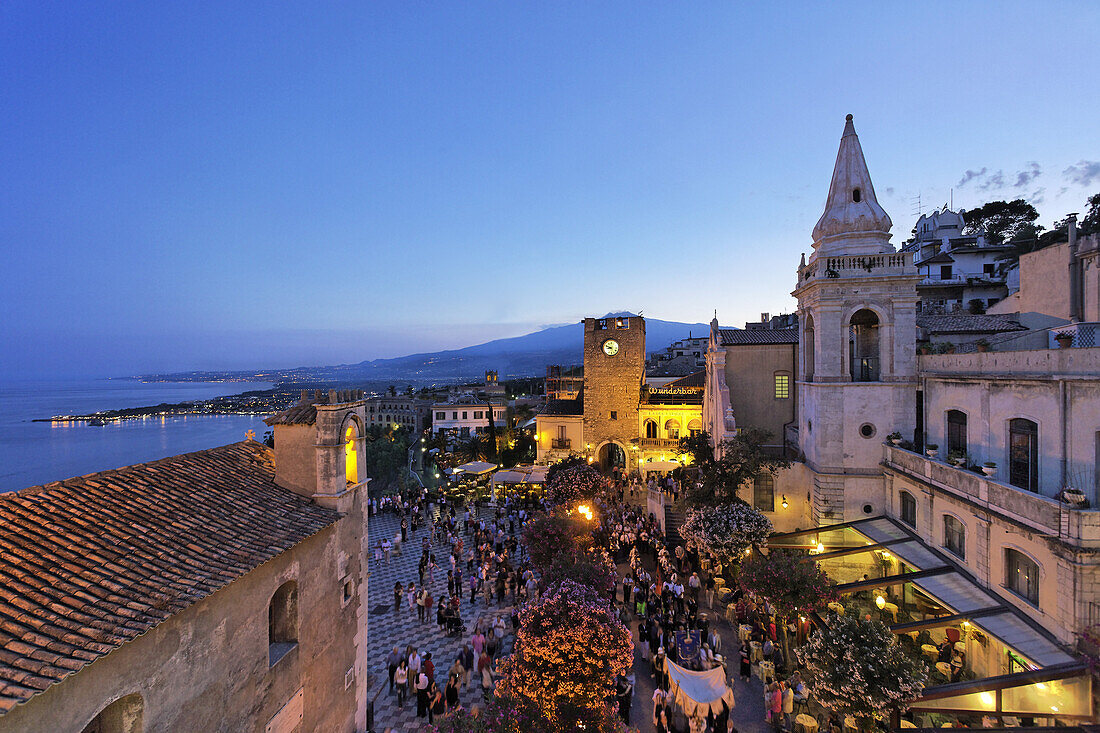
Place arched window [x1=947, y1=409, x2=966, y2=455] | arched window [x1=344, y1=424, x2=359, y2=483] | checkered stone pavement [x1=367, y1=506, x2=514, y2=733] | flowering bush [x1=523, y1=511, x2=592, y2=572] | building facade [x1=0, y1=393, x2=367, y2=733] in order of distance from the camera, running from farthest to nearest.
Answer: flowering bush [x1=523, y1=511, x2=592, y2=572] < arched window [x1=947, y1=409, x2=966, y2=455] < checkered stone pavement [x1=367, y1=506, x2=514, y2=733] < arched window [x1=344, y1=424, x2=359, y2=483] < building facade [x1=0, y1=393, x2=367, y2=733]

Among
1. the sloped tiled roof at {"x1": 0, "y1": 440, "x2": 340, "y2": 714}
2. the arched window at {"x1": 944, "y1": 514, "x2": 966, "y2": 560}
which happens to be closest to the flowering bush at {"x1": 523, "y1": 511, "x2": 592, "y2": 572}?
the sloped tiled roof at {"x1": 0, "y1": 440, "x2": 340, "y2": 714}

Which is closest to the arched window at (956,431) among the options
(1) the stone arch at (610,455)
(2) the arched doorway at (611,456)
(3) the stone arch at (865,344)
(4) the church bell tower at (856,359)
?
(4) the church bell tower at (856,359)

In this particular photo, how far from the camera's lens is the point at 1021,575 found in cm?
1323

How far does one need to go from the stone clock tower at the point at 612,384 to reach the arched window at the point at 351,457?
94.1ft

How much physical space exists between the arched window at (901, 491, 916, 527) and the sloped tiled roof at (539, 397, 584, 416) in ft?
83.7

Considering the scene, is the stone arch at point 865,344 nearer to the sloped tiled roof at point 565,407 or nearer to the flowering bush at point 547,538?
the flowering bush at point 547,538

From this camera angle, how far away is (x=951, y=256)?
144 ft

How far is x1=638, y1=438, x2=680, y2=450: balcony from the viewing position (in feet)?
119

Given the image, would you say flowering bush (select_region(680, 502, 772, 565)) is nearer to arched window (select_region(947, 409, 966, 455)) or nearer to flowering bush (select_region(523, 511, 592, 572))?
flowering bush (select_region(523, 511, 592, 572))

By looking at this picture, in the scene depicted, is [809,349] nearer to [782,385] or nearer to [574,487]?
[782,385]

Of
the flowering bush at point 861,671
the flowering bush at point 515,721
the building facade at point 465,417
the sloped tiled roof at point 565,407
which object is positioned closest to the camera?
the flowering bush at point 515,721

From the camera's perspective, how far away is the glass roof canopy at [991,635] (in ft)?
35.5

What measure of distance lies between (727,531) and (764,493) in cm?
636

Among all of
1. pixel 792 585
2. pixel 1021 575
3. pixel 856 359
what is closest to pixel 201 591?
pixel 792 585
